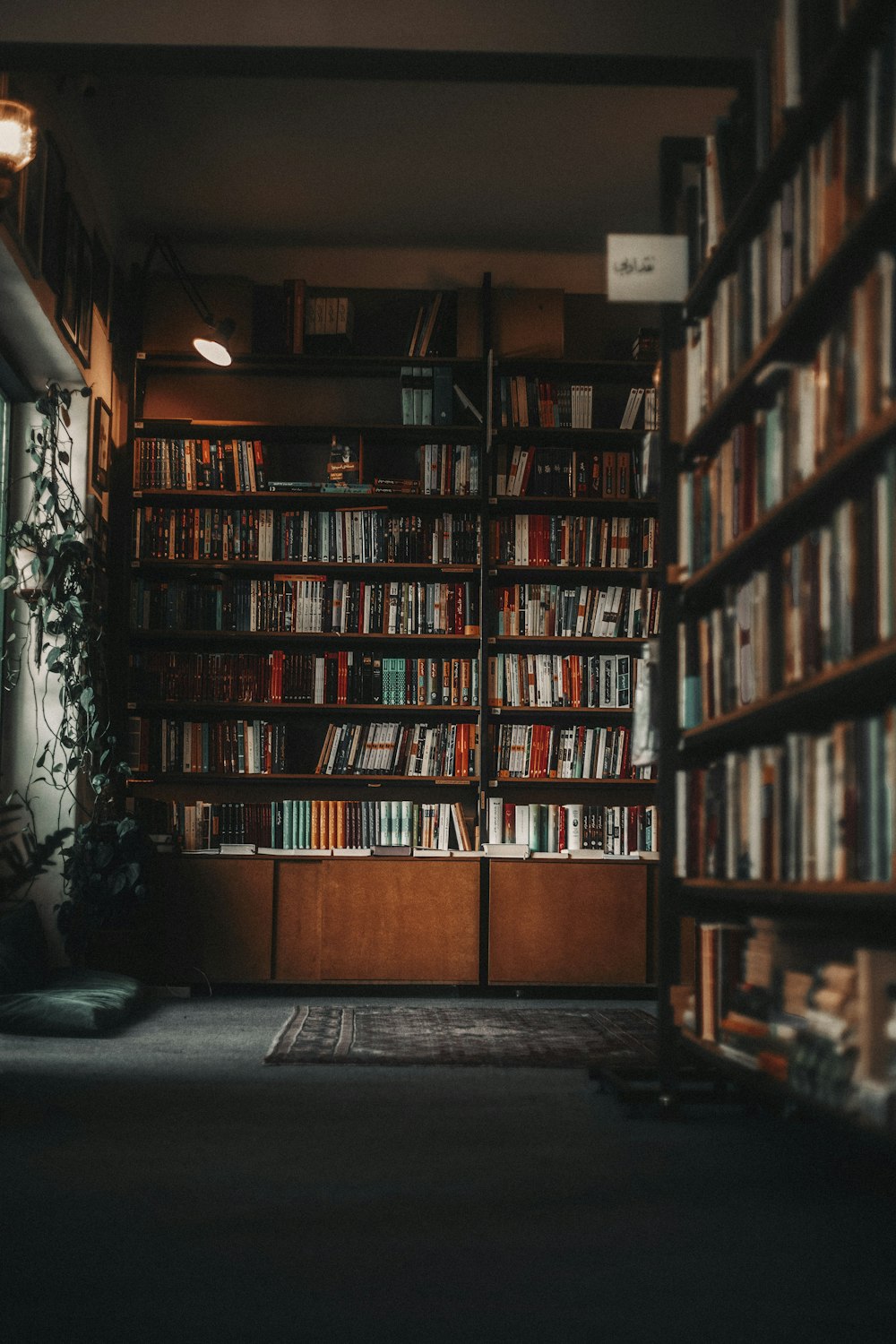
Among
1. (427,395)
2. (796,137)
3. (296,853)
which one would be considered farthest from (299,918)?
(796,137)

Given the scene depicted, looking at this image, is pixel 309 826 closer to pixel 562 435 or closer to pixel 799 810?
pixel 562 435

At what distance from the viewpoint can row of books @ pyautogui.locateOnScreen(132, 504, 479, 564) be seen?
5.66m

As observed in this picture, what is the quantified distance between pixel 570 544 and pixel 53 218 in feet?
8.45

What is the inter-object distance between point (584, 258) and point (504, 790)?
105 inches

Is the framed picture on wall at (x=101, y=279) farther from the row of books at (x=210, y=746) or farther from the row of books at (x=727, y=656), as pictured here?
the row of books at (x=727, y=656)

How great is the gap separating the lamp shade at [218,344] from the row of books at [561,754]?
2048 mm

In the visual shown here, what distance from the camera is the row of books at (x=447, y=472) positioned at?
18.7ft

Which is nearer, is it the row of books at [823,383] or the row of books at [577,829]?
the row of books at [823,383]

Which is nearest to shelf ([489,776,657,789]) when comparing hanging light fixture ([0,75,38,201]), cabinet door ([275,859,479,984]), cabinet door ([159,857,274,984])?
cabinet door ([275,859,479,984])

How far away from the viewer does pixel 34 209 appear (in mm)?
4312

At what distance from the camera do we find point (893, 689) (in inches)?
81.0

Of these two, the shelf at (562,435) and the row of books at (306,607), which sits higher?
the shelf at (562,435)

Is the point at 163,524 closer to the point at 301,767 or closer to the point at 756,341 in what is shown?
the point at 301,767

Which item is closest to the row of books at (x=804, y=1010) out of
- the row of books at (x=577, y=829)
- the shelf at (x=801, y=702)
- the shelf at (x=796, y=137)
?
the shelf at (x=801, y=702)
